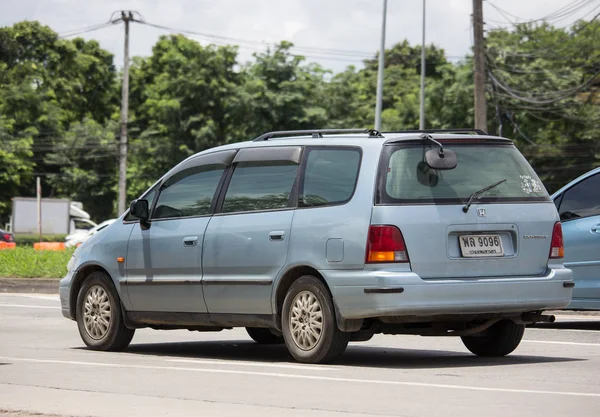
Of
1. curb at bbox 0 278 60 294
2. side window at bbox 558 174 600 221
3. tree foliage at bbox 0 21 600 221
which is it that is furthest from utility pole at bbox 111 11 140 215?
side window at bbox 558 174 600 221

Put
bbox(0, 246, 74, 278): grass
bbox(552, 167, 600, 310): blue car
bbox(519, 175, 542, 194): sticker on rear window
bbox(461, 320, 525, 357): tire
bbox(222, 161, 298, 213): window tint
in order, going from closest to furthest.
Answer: bbox(519, 175, 542, 194): sticker on rear window → bbox(222, 161, 298, 213): window tint → bbox(461, 320, 525, 357): tire → bbox(552, 167, 600, 310): blue car → bbox(0, 246, 74, 278): grass

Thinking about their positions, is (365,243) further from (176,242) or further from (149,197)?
(149,197)

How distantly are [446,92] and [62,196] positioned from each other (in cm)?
3416

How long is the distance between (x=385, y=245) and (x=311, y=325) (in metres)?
0.88

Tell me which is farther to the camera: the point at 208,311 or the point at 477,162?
the point at 208,311

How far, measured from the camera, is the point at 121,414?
6.61 meters

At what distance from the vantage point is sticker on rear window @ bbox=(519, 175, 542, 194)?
977cm

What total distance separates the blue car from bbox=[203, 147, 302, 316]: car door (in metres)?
4.42

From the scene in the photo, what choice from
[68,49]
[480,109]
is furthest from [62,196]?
[480,109]

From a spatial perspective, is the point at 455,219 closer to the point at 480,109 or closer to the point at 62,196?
the point at 480,109

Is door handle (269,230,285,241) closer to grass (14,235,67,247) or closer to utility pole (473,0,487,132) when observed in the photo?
utility pole (473,0,487,132)

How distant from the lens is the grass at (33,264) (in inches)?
1014

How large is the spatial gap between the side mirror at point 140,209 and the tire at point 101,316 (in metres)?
0.71

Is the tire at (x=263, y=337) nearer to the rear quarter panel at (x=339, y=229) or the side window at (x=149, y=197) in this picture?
the side window at (x=149, y=197)
